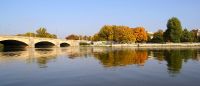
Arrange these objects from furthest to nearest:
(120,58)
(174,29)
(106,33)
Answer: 1. (106,33)
2. (174,29)
3. (120,58)

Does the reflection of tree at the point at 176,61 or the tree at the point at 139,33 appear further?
the tree at the point at 139,33

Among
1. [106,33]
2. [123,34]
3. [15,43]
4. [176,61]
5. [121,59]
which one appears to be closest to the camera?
[176,61]

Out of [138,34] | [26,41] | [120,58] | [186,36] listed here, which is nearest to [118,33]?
[138,34]

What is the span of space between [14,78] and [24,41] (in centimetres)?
8372

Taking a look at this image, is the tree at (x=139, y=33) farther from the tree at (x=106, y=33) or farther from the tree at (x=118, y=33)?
the tree at (x=106, y=33)

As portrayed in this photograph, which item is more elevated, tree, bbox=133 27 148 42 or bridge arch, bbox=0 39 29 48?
tree, bbox=133 27 148 42

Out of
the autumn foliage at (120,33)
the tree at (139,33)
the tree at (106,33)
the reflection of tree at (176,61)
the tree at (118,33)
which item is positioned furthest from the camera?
the tree at (139,33)

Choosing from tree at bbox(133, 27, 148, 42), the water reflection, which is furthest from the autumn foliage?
the water reflection

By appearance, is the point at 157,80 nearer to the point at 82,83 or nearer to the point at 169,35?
the point at 82,83

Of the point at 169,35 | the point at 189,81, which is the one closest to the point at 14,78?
the point at 189,81

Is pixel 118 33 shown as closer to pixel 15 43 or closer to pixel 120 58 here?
pixel 15 43

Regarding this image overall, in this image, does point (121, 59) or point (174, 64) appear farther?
point (121, 59)

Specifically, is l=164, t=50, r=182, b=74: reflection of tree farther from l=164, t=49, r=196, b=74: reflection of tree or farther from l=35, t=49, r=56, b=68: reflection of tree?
l=35, t=49, r=56, b=68: reflection of tree

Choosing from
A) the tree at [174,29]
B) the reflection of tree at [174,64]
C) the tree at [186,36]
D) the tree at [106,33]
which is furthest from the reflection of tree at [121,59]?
the tree at [186,36]
